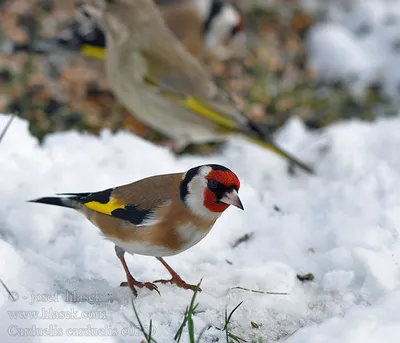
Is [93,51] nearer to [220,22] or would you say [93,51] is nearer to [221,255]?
[220,22]

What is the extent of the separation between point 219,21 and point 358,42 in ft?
5.54

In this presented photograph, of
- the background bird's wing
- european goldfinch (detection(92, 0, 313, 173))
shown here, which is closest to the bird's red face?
the background bird's wing

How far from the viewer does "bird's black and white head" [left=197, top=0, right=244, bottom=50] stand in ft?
18.9

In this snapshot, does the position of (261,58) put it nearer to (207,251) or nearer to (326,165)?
(326,165)

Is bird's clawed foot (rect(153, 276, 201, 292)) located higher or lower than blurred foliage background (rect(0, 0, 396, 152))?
higher

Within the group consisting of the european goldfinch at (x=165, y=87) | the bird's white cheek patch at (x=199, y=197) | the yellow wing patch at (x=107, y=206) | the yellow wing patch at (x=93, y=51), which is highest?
the bird's white cheek patch at (x=199, y=197)

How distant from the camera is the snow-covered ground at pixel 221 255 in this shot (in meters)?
2.25

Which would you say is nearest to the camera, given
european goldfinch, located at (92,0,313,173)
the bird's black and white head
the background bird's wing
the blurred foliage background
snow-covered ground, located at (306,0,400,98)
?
the background bird's wing

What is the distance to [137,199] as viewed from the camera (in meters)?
2.51

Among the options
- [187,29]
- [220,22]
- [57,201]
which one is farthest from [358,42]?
[57,201]

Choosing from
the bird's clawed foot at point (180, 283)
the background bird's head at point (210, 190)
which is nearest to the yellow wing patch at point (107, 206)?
the background bird's head at point (210, 190)

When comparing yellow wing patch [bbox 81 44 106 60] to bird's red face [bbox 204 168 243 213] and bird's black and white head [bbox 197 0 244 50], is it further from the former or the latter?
bird's red face [bbox 204 168 243 213]

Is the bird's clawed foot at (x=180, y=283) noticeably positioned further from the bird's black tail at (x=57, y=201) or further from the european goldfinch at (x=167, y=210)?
the bird's black tail at (x=57, y=201)

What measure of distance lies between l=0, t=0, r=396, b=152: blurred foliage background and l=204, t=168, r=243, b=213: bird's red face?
2182mm
